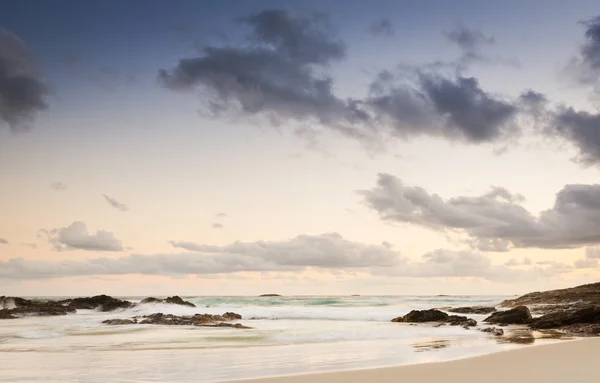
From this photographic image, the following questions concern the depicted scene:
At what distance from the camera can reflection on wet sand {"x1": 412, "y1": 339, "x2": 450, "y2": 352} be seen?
59.0 feet

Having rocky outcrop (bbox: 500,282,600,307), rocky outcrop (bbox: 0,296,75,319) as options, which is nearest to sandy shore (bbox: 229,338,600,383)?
rocky outcrop (bbox: 500,282,600,307)

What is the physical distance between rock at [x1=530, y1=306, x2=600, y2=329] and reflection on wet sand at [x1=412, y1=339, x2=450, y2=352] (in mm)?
8070

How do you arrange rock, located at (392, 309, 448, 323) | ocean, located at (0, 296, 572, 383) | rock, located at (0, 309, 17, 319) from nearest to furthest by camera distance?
ocean, located at (0, 296, 572, 383) → rock, located at (392, 309, 448, 323) → rock, located at (0, 309, 17, 319)

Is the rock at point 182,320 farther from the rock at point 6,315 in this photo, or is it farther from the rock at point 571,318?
the rock at point 571,318

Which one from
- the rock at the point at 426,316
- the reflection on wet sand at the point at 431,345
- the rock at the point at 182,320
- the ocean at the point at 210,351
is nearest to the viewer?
the ocean at the point at 210,351

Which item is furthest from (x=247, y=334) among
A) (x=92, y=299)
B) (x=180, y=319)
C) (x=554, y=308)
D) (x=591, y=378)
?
(x=92, y=299)

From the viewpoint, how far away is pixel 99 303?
49.7m

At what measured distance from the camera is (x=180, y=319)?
32.5 meters

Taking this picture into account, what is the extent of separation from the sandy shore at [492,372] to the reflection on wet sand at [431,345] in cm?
316

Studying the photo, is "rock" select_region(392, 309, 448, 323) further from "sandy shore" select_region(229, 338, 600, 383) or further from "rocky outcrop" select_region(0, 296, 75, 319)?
"rocky outcrop" select_region(0, 296, 75, 319)

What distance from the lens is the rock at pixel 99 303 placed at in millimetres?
48156

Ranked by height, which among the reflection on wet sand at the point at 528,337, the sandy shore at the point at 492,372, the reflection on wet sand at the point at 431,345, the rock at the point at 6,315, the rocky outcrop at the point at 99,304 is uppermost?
the rocky outcrop at the point at 99,304

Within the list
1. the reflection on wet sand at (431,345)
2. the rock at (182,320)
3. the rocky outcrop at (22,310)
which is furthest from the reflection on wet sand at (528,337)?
the rocky outcrop at (22,310)

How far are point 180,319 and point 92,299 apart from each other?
71.0ft
